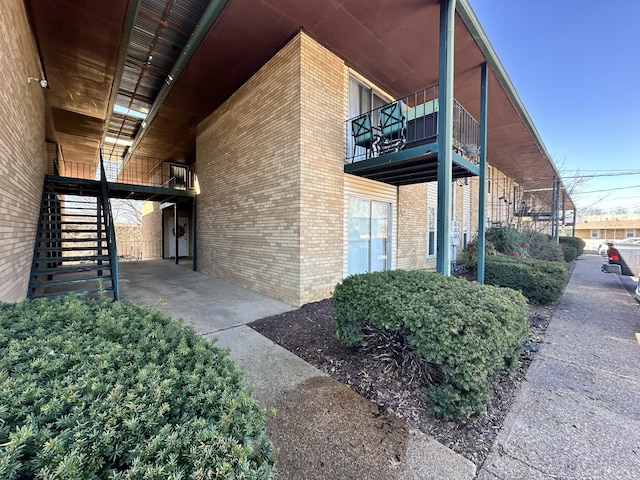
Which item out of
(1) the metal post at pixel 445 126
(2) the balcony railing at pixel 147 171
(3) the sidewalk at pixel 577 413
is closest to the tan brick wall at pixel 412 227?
(1) the metal post at pixel 445 126

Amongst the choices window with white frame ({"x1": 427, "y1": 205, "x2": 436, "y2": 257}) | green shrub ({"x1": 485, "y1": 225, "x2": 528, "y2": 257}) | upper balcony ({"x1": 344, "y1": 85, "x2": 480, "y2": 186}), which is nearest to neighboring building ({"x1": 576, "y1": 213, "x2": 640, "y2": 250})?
green shrub ({"x1": 485, "y1": 225, "x2": 528, "y2": 257})

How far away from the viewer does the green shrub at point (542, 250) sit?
11.6 meters

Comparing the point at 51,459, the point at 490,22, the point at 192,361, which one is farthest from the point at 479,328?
the point at 490,22

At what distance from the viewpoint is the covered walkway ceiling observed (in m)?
5.04

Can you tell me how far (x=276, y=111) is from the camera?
6332mm

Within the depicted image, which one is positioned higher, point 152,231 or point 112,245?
point 152,231

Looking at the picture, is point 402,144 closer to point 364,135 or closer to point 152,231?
point 364,135

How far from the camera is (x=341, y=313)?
3371mm

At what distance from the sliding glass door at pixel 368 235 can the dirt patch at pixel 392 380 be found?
2583 millimetres

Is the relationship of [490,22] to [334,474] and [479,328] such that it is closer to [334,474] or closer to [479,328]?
[479,328]

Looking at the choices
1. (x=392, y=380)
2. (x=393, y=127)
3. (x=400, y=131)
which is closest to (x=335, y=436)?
(x=392, y=380)

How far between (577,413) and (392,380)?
1613mm

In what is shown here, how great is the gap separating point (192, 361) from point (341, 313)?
2111mm

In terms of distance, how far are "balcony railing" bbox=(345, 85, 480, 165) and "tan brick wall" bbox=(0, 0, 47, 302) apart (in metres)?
5.75
